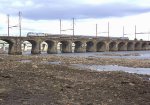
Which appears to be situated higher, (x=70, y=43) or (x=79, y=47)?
(x=70, y=43)

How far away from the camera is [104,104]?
17250 mm

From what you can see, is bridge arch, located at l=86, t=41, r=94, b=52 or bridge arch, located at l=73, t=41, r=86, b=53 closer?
bridge arch, located at l=73, t=41, r=86, b=53

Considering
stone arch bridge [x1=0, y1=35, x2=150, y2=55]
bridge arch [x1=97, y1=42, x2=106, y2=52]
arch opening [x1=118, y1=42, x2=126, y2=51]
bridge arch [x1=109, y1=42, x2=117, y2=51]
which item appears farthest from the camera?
arch opening [x1=118, y1=42, x2=126, y2=51]

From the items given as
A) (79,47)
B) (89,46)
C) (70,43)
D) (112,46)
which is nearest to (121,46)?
(112,46)

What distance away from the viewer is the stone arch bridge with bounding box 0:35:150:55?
400 ft

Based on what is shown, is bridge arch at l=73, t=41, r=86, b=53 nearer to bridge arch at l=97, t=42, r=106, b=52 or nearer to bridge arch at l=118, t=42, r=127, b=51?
bridge arch at l=97, t=42, r=106, b=52

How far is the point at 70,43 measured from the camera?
150375 millimetres

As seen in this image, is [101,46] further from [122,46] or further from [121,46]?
[121,46]

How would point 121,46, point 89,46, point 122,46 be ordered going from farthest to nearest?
1. point 121,46
2. point 122,46
3. point 89,46

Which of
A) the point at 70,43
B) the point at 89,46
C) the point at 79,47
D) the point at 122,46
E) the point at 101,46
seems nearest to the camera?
the point at 70,43

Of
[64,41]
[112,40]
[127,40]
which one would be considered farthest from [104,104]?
[127,40]

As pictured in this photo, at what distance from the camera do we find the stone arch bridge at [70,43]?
121831 mm

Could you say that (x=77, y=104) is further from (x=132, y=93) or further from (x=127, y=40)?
(x=127, y=40)

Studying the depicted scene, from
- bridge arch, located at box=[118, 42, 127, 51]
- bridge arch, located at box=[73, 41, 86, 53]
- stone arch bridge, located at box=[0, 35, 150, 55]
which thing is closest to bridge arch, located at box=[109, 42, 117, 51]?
stone arch bridge, located at box=[0, 35, 150, 55]
